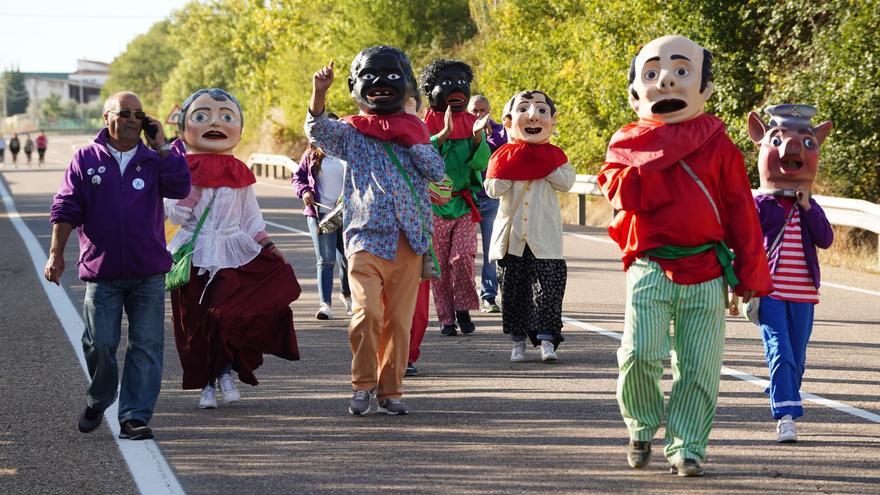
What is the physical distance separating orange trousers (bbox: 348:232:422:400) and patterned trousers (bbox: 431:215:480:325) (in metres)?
3.08

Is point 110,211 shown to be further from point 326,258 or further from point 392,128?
point 326,258

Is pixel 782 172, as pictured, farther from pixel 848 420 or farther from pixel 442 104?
pixel 442 104

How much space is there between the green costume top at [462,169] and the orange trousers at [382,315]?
3212mm

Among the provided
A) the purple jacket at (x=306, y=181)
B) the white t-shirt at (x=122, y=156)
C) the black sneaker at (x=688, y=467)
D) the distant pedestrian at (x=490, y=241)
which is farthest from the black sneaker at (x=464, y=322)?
the black sneaker at (x=688, y=467)

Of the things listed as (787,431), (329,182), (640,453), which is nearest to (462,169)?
(329,182)

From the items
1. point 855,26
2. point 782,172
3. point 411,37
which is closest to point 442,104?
point 782,172

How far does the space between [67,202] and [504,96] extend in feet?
82.0

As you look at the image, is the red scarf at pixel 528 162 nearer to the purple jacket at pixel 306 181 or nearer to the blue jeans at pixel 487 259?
the blue jeans at pixel 487 259

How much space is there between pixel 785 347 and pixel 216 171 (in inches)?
136

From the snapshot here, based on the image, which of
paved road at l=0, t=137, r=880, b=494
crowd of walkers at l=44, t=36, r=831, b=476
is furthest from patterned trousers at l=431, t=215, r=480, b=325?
crowd of walkers at l=44, t=36, r=831, b=476

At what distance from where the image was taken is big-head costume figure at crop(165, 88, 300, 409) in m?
8.66

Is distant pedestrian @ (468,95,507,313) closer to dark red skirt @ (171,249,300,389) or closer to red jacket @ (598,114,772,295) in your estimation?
dark red skirt @ (171,249,300,389)

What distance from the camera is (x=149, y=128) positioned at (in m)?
7.74

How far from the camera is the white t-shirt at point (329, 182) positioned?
12891mm
